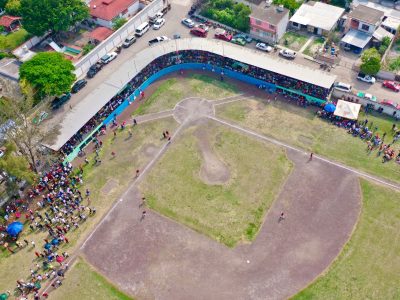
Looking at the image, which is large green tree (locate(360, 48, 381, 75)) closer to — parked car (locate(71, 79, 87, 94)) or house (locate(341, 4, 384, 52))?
house (locate(341, 4, 384, 52))

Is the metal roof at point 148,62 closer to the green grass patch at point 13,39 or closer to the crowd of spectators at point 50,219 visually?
the crowd of spectators at point 50,219

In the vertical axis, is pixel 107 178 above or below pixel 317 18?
below

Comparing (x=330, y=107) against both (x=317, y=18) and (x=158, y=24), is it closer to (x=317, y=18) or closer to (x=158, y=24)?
(x=317, y=18)

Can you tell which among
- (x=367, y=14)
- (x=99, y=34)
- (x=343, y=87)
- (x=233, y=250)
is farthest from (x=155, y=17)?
(x=233, y=250)

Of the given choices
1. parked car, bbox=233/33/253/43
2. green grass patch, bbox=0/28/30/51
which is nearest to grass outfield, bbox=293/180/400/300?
parked car, bbox=233/33/253/43

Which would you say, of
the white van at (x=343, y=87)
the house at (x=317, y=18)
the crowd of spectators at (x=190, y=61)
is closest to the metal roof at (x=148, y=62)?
the crowd of spectators at (x=190, y=61)

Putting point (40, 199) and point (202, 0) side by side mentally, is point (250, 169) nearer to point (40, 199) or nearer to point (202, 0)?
point (40, 199)

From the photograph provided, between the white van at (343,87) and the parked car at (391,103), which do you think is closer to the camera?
the parked car at (391,103)
